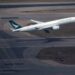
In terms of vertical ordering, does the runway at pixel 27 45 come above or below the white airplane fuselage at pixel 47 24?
below

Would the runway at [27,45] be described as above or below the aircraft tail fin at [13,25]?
below

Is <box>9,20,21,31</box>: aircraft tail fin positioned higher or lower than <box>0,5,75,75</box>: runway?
higher

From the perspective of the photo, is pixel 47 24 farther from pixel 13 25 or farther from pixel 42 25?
pixel 13 25

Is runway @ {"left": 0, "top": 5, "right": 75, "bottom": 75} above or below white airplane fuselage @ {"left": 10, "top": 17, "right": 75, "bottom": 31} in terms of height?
below

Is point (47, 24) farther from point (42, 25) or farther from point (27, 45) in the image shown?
point (27, 45)

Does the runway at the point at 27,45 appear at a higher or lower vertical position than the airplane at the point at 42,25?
lower

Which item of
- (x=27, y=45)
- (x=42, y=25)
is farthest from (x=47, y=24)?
(x=27, y=45)

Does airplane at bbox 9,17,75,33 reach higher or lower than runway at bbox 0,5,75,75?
higher
